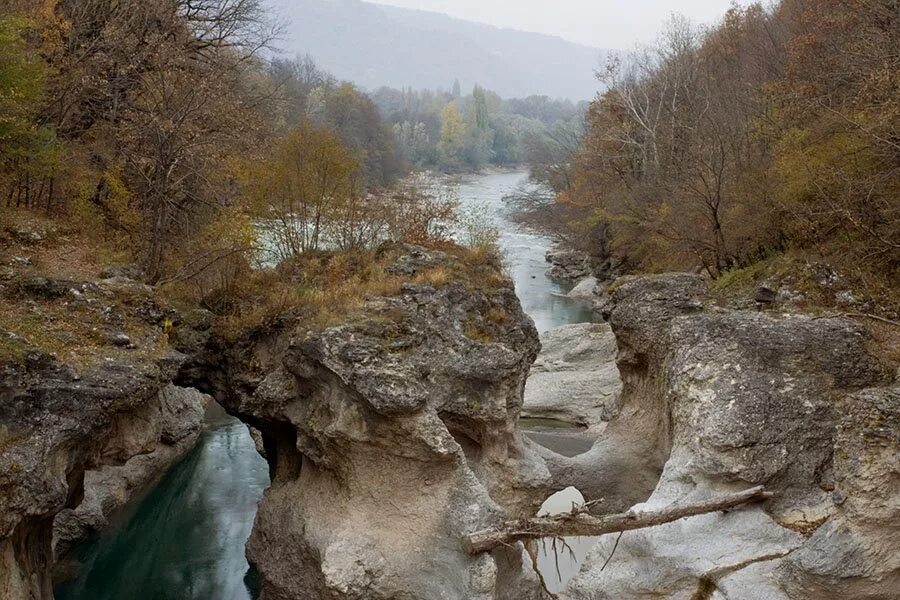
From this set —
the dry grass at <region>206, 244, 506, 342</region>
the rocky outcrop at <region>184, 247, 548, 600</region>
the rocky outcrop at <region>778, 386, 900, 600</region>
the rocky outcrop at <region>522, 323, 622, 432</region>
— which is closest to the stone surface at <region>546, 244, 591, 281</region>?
the rocky outcrop at <region>522, 323, 622, 432</region>

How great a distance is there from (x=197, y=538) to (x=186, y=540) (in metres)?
0.27

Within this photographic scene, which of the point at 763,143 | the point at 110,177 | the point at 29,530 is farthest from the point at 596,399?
the point at 29,530

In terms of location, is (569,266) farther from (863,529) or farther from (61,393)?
(61,393)

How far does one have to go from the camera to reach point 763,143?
27.3 meters

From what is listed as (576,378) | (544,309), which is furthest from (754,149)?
(544,309)

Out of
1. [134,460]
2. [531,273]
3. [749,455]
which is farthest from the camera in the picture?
[531,273]

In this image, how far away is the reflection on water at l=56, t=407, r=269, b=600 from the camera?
17.5 meters

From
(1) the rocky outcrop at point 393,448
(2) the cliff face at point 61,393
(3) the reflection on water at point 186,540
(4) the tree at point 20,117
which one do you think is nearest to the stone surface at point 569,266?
(3) the reflection on water at point 186,540

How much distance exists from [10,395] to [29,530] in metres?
2.75

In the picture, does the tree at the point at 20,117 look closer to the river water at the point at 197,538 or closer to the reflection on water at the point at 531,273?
the river water at the point at 197,538

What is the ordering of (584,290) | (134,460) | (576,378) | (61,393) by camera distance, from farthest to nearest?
(584,290) < (576,378) < (134,460) < (61,393)

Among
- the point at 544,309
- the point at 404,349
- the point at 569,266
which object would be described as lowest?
the point at 544,309

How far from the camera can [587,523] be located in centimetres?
1209

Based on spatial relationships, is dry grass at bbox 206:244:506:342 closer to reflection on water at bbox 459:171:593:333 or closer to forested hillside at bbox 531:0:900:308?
forested hillside at bbox 531:0:900:308
